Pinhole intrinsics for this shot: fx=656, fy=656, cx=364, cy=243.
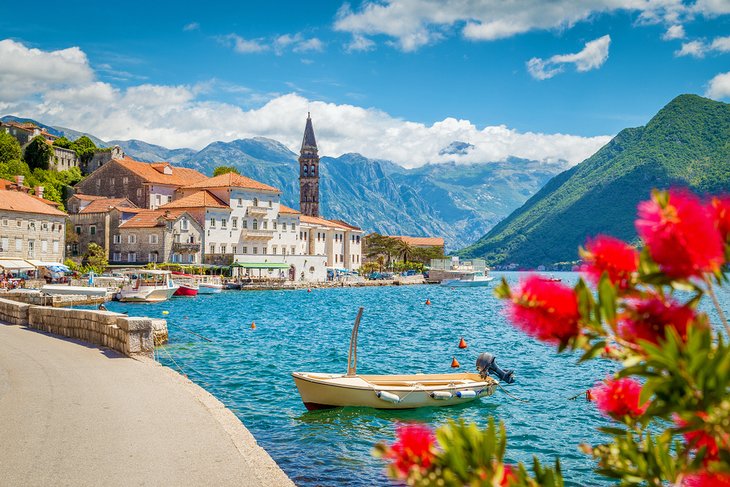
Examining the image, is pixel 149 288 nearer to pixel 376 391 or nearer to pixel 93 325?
pixel 93 325

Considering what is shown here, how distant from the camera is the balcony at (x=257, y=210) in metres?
93.7

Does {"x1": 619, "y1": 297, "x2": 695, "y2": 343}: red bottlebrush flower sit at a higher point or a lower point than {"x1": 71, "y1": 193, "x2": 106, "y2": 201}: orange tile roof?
lower

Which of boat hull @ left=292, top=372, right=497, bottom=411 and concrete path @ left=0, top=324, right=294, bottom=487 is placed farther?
boat hull @ left=292, top=372, right=497, bottom=411

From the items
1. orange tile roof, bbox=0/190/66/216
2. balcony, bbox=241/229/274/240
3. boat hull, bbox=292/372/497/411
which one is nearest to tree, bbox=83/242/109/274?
orange tile roof, bbox=0/190/66/216

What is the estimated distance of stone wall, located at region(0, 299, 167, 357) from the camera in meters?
17.1

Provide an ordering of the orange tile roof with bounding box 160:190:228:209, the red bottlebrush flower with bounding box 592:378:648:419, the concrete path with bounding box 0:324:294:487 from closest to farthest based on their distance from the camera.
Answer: the red bottlebrush flower with bounding box 592:378:648:419, the concrete path with bounding box 0:324:294:487, the orange tile roof with bounding box 160:190:228:209

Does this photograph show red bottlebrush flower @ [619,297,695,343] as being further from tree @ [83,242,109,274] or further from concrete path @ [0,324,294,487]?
tree @ [83,242,109,274]

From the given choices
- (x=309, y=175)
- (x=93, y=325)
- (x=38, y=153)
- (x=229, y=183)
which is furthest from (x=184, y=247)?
(x=93, y=325)

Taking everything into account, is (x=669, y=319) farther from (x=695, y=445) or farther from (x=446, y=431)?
(x=446, y=431)

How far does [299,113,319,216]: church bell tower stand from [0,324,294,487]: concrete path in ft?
377

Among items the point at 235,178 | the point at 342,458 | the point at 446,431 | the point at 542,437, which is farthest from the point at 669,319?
the point at 235,178

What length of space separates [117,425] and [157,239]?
74936 millimetres

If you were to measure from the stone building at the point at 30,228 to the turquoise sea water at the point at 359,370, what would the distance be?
64.9 ft

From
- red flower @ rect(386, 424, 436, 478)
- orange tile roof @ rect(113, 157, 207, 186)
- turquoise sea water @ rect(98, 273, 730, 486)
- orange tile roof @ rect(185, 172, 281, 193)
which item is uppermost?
orange tile roof @ rect(113, 157, 207, 186)
